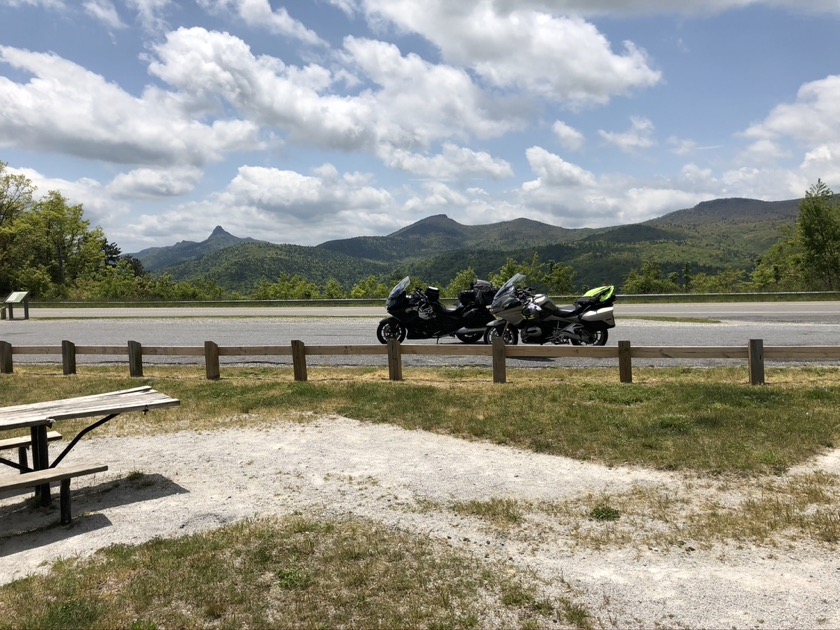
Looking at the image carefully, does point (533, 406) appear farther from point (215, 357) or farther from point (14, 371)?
point (14, 371)

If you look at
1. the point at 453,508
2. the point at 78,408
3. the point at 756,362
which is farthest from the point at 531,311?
the point at 78,408

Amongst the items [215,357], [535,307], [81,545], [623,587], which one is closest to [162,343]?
[215,357]

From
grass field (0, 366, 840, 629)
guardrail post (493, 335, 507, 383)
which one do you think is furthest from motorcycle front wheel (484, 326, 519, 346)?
guardrail post (493, 335, 507, 383)

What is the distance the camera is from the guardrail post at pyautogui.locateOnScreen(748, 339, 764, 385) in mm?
8773

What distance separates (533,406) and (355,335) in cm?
940

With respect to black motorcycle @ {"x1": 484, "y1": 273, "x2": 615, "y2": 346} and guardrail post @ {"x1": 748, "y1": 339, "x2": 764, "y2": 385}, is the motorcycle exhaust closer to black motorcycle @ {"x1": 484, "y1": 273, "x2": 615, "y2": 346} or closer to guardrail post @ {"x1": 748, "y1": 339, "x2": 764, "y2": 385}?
black motorcycle @ {"x1": 484, "y1": 273, "x2": 615, "y2": 346}

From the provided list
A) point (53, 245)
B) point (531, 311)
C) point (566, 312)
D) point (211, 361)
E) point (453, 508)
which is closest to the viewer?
point (453, 508)

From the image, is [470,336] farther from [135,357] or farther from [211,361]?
[135,357]

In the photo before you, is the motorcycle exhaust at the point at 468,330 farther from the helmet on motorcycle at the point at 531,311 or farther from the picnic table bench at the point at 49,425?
the picnic table bench at the point at 49,425

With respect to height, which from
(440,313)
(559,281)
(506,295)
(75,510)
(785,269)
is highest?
(785,269)

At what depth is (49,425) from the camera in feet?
17.2

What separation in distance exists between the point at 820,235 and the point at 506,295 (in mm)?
31088

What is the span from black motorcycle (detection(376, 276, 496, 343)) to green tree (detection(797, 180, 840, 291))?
29185 millimetres

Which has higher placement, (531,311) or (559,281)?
(559,281)
